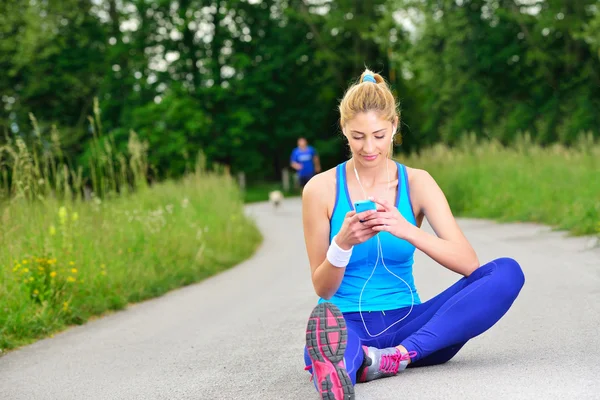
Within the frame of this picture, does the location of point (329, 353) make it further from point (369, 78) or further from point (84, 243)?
point (84, 243)

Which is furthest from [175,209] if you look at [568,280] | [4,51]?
[4,51]

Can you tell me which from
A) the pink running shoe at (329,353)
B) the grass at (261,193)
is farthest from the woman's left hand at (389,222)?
the grass at (261,193)

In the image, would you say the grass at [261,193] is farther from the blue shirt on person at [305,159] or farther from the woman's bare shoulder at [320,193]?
the woman's bare shoulder at [320,193]

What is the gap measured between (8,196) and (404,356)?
19.5 feet

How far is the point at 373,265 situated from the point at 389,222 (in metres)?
0.60

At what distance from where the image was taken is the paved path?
4.64 meters

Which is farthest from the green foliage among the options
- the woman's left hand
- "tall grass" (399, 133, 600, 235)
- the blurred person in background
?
the woman's left hand

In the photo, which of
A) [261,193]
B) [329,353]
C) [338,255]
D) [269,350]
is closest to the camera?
[329,353]

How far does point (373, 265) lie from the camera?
4938 millimetres

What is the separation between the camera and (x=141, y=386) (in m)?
5.46

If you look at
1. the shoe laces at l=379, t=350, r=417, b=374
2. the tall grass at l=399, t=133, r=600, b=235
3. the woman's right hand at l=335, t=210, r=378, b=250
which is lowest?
the tall grass at l=399, t=133, r=600, b=235

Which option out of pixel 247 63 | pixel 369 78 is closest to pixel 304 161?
pixel 369 78

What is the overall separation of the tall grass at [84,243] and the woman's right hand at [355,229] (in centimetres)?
381

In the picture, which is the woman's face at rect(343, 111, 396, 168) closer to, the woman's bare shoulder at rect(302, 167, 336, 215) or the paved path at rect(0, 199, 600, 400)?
the woman's bare shoulder at rect(302, 167, 336, 215)
